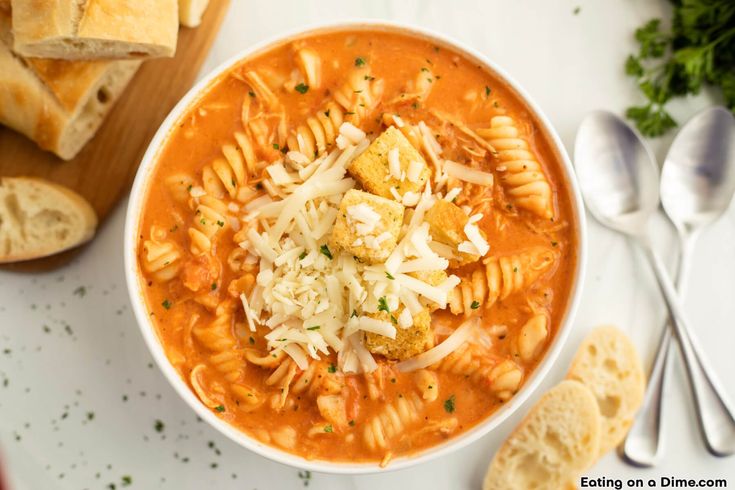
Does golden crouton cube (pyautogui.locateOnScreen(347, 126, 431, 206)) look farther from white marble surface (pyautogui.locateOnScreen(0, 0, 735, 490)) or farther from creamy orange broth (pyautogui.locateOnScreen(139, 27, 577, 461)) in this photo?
white marble surface (pyautogui.locateOnScreen(0, 0, 735, 490))

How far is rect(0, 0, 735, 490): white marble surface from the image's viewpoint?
4.23 m

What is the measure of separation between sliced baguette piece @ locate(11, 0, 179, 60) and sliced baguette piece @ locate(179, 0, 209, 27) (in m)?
0.27

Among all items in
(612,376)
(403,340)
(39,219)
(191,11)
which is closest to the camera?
(403,340)

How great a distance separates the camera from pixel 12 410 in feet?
13.8

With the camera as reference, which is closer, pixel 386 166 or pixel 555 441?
pixel 386 166

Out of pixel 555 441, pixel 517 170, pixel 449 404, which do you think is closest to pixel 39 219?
pixel 449 404

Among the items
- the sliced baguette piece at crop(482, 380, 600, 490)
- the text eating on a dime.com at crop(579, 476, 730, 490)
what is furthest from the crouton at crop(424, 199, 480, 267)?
the text eating on a dime.com at crop(579, 476, 730, 490)

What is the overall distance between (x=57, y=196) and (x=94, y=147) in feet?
1.26

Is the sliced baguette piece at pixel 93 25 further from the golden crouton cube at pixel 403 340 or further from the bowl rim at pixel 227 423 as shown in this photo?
the golden crouton cube at pixel 403 340

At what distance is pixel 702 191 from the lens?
4414mm

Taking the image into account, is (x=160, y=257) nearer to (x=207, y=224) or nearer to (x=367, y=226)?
(x=207, y=224)

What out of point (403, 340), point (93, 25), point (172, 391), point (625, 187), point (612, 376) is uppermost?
point (625, 187)

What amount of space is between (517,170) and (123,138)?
2216mm

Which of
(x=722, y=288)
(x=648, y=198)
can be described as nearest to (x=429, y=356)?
(x=648, y=198)
